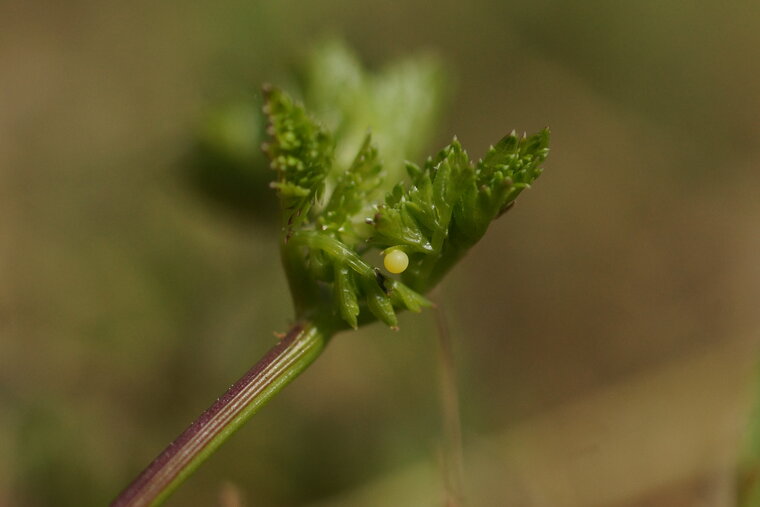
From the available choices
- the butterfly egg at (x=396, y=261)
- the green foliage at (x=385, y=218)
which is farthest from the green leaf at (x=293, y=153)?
the butterfly egg at (x=396, y=261)

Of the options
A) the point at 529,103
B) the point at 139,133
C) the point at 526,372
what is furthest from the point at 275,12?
the point at 526,372

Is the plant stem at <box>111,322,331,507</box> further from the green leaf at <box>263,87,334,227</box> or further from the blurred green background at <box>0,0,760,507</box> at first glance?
the blurred green background at <box>0,0,760,507</box>

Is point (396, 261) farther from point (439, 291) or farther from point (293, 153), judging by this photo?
point (439, 291)

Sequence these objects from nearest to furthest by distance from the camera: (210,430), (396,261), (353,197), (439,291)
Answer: (210,430)
(396,261)
(353,197)
(439,291)

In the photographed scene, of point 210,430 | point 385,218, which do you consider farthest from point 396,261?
point 210,430

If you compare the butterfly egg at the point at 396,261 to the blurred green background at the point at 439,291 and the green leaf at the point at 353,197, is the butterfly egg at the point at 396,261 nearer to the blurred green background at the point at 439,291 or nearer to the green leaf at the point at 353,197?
the green leaf at the point at 353,197

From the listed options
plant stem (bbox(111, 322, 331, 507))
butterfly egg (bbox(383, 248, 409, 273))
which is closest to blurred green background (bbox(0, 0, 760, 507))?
plant stem (bbox(111, 322, 331, 507))
